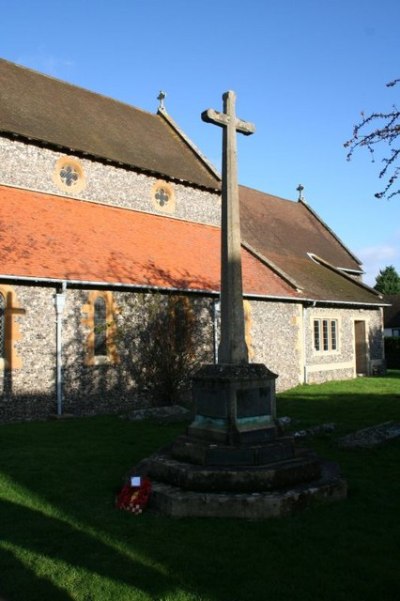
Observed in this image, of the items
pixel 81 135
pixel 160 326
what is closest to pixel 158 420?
pixel 160 326

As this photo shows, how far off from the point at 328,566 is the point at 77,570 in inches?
77.5

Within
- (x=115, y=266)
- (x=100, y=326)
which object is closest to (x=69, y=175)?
Result: (x=115, y=266)

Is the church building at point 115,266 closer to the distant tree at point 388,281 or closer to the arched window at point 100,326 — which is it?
the arched window at point 100,326

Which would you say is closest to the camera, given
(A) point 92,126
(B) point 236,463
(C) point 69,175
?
(B) point 236,463

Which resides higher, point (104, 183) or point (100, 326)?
point (104, 183)

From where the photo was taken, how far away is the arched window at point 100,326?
45.8 ft

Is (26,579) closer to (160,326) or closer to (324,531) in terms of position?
(324,531)

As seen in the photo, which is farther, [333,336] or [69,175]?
[333,336]

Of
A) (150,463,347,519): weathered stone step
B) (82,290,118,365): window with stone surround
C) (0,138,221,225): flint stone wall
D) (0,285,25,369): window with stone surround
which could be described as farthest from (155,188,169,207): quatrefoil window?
(150,463,347,519): weathered stone step

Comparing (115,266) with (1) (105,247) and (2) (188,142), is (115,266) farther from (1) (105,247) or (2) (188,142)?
(2) (188,142)

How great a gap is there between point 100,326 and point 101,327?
0.12ft

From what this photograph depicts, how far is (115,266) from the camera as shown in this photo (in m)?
14.6

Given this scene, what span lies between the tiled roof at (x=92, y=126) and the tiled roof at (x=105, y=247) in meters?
1.70

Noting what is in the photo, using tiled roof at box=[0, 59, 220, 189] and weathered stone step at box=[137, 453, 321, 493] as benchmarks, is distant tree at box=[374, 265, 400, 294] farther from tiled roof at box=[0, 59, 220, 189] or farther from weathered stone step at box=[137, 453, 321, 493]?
weathered stone step at box=[137, 453, 321, 493]
